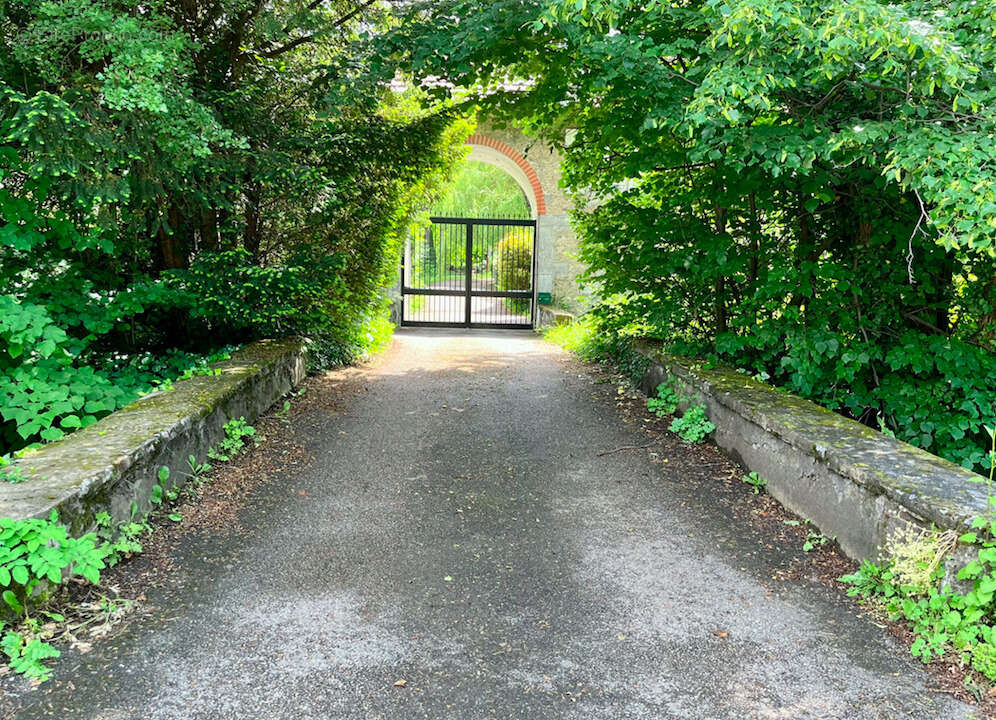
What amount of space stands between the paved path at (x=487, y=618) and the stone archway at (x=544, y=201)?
10674mm

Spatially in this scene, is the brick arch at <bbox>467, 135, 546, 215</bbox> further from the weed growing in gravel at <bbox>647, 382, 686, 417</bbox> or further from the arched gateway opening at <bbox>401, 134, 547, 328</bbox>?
the weed growing in gravel at <bbox>647, 382, 686, 417</bbox>

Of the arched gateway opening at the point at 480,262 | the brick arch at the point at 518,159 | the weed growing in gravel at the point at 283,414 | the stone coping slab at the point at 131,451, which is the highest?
the brick arch at the point at 518,159

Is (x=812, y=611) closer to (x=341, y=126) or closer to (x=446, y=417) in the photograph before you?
(x=446, y=417)

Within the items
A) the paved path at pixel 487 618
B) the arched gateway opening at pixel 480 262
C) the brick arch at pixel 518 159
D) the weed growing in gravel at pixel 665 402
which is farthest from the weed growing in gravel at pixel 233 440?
the brick arch at pixel 518 159

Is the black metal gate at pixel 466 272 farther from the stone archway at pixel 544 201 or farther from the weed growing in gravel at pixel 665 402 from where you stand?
the weed growing in gravel at pixel 665 402

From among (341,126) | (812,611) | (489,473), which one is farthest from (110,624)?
(341,126)

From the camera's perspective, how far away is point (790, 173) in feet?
17.8

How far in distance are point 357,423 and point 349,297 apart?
2.86 meters

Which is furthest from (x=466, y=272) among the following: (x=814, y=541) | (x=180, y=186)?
(x=814, y=541)

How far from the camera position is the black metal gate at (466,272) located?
15.4m

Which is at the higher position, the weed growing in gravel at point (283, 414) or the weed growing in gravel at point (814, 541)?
the weed growing in gravel at point (283, 414)

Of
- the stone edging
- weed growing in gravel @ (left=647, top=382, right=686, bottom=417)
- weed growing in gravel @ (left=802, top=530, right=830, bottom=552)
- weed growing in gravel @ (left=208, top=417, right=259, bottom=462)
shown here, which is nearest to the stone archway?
weed growing in gravel @ (left=647, top=382, right=686, bottom=417)

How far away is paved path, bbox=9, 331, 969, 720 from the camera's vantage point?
2.46m

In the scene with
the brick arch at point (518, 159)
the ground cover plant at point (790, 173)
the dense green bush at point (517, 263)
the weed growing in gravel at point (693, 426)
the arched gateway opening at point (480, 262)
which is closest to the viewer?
the ground cover plant at point (790, 173)
